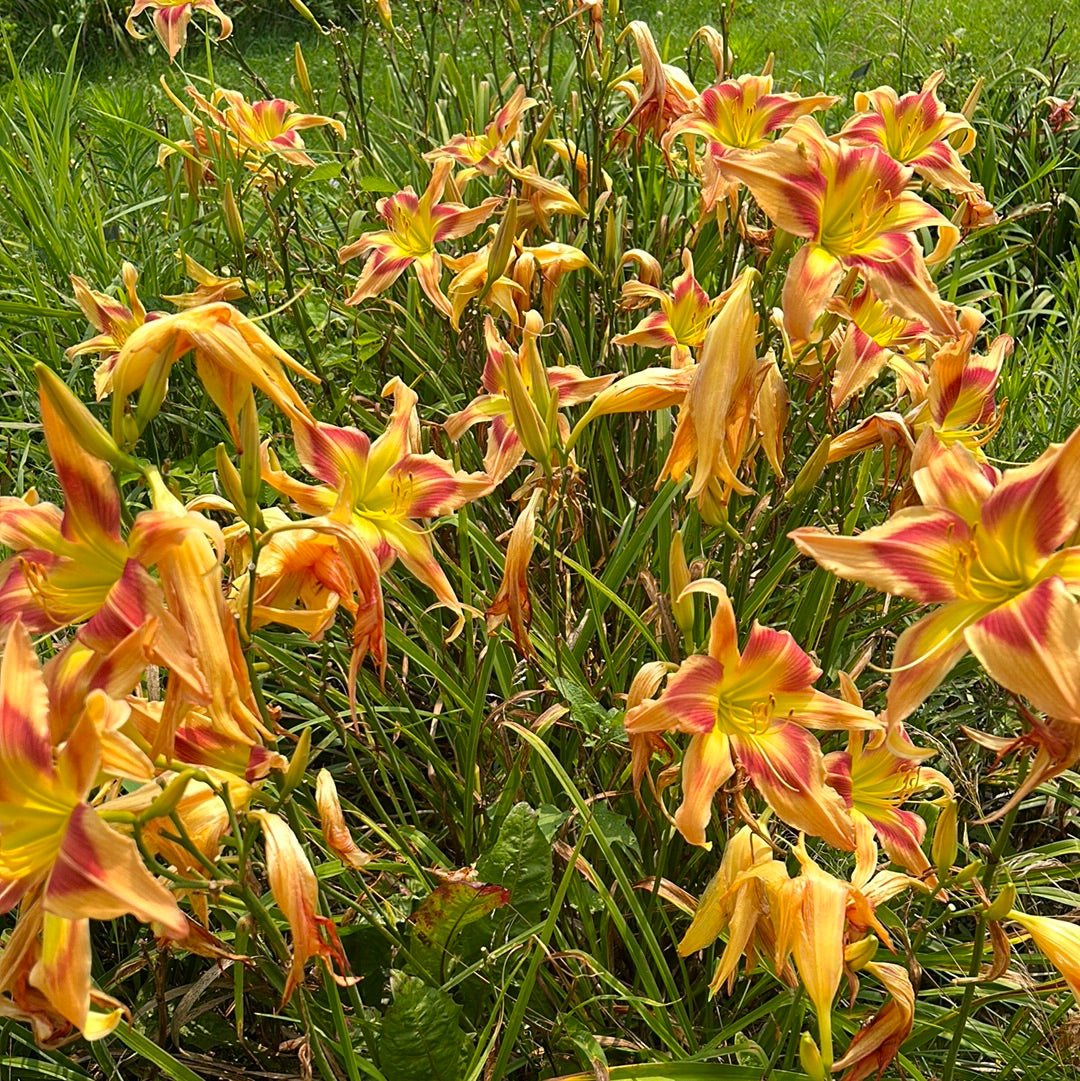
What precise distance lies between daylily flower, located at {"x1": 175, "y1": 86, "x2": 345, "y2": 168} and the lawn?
0.02 m

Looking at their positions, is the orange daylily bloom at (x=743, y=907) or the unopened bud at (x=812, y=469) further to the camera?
the unopened bud at (x=812, y=469)

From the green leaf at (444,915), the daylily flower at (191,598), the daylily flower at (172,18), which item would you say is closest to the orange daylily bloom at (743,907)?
the green leaf at (444,915)

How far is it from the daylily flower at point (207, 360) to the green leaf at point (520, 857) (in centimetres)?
70

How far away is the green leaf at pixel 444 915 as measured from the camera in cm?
151

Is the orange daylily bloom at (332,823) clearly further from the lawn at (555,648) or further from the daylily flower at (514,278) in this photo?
the daylily flower at (514,278)

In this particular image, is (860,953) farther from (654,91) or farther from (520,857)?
(654,91)

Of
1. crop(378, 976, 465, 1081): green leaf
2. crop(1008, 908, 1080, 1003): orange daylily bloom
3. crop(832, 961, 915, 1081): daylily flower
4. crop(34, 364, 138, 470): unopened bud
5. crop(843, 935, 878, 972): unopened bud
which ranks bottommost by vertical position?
crop(378, 976, 465, 1081): green leaf

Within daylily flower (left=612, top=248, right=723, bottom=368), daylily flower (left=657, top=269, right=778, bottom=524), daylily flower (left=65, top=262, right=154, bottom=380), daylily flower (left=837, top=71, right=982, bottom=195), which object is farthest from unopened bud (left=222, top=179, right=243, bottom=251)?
daylily flower (left=837, top=71, right=982, bottom=195)

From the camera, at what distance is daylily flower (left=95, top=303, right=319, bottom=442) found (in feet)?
3.67

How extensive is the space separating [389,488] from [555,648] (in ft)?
1.58

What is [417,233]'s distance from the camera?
2.31m

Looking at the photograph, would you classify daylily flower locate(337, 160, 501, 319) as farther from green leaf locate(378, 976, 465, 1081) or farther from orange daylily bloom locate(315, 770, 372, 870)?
green leaf locate(378, 976, 465, 1081)

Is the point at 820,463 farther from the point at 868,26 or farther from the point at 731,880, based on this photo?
the point at 868,26

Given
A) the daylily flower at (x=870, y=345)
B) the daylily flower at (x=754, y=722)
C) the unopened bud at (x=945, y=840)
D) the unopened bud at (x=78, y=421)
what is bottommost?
the unopened bud at (x=945, y=840)
